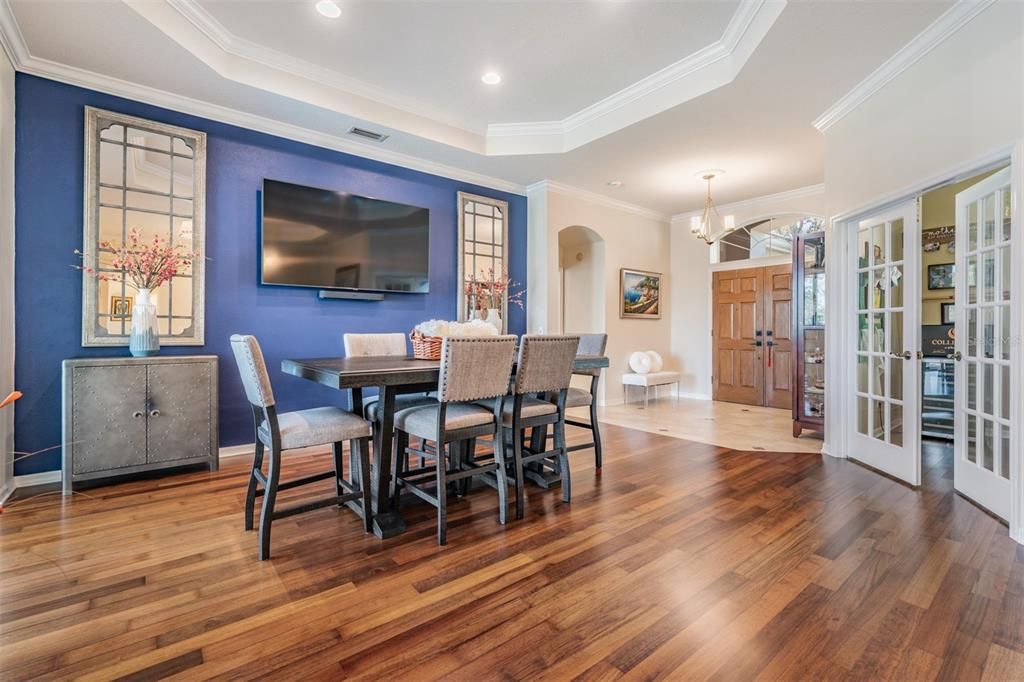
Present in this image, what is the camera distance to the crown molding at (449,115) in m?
2.93

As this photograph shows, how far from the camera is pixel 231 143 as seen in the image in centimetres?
385

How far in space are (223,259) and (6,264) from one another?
120 centimetres

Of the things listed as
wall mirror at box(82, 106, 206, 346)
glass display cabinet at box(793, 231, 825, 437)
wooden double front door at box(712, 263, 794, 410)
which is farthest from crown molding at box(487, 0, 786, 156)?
wooden double front door at box(712, 263, 794, 410)

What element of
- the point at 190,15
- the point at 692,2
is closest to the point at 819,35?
the point at 692,2

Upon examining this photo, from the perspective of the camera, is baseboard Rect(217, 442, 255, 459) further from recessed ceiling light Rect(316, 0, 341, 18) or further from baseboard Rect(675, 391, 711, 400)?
baseboard Rect(675, 391, 711, 400)

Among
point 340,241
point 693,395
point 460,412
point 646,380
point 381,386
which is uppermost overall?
point 340,241

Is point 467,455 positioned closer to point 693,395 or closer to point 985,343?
point 985,343

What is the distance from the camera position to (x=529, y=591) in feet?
6.01

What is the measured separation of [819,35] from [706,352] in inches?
194

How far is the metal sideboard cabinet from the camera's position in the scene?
2.93 meters

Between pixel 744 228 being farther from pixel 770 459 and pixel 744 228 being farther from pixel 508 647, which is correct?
pixel 508 647

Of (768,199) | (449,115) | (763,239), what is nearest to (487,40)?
(449,115)

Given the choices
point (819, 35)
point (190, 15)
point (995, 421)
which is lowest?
point (995, 421)

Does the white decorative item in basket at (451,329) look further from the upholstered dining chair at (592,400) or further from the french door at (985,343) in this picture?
the french door at (985,343)
